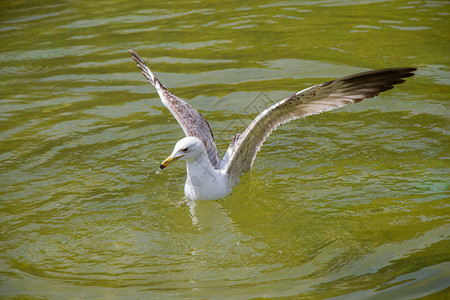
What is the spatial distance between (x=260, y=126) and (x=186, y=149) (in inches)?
32.0

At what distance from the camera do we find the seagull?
19.6 feet

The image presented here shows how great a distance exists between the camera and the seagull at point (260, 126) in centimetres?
599

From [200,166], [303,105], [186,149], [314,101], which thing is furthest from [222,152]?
[314,101]

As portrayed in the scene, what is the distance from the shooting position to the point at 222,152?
25.2ft

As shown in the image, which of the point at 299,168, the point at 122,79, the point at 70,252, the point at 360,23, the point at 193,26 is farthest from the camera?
the point at 193,26

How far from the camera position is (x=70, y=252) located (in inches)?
219

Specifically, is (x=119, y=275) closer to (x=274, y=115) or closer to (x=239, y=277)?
(x=239, y=277)

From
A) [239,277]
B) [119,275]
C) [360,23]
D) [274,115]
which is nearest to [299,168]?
[274,115]

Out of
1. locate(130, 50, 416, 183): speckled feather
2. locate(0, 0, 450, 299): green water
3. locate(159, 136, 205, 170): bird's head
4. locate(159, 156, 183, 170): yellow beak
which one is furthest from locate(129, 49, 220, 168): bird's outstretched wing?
locate(159, 156, 183, 170): yellow beak

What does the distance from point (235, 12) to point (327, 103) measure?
6276 millimetres

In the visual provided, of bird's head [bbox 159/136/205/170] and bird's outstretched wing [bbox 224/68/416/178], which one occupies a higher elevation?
bird's outstretched wing [bbox 224/68/416/178]

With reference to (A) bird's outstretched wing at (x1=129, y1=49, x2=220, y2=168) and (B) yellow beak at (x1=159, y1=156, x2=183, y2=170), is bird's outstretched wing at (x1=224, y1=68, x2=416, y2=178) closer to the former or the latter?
(A) bird's outstretched wing at (x1=129, y1=49, x2=220, y2=168)

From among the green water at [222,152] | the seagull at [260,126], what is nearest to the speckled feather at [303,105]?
the seagull at [260,126]

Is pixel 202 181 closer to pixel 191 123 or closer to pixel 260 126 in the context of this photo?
pixel 260 126
